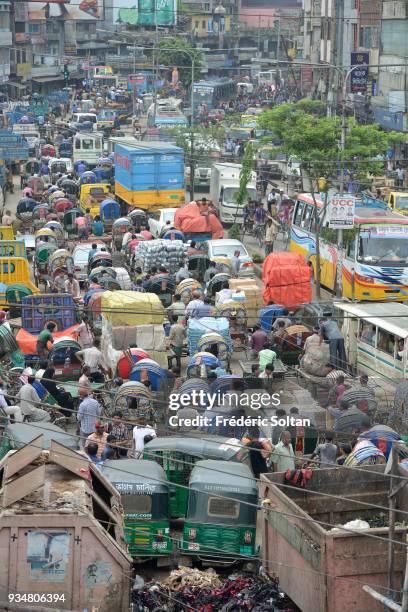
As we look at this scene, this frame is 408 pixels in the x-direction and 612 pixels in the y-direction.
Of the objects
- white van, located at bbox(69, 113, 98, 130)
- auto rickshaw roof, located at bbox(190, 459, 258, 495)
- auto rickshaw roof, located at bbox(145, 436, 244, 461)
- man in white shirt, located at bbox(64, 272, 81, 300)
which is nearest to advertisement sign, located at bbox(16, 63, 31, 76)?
white van, located at bbox(69, 113, 98, 130)

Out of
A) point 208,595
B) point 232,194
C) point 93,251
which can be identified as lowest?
point 232,194

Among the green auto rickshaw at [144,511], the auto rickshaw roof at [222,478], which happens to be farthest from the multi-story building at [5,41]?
the green auto rickshaw at [144,511]

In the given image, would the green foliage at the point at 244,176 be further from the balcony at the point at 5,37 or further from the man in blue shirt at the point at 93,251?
the balcony at the point at 5,37

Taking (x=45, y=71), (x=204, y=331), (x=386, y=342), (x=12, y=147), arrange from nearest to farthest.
Result: (x=386, y=342) < (x=204, y=331) < (x=12, y=147) < (x=45, y=71)

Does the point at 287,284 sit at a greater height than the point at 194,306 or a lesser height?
lesser

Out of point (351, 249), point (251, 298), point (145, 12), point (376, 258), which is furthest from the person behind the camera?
point (145, 12)

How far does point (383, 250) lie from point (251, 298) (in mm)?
3727

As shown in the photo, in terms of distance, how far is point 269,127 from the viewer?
38.1 metres

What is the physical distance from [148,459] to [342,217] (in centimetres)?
1304

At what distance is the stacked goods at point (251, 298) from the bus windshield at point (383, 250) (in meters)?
2.91

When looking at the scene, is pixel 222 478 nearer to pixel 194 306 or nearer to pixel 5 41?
pixel 194 306

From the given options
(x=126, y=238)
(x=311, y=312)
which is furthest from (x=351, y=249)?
(x=126, y=238)

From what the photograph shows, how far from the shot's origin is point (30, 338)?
26.8 metres

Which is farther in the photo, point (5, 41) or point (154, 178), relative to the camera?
point (5, 41)
